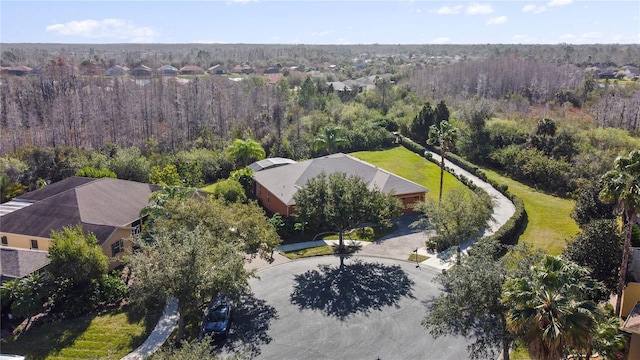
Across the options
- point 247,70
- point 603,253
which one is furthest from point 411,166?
point 247,70

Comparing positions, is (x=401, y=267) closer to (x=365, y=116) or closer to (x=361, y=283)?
(x=361, y=283)

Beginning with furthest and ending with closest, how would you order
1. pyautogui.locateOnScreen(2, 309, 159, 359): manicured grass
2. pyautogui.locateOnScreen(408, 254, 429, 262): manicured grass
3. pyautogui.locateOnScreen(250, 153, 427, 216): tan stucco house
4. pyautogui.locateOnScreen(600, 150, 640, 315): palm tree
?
pyautogui.locateOnScreen(250, 153, 427, 216): tan stucco house
pyautogui.locateOnScreen(408, 254, 429, 262): manicured grass
pyautogui.locateOnScreen(2, 309, 159, 359): manicured grass
pyautogui.locateOnScreen(600, 150, 640, 315): palm tree

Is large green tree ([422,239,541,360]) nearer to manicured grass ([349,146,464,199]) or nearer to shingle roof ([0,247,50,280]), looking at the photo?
shingle roof ([0,247,50,280])

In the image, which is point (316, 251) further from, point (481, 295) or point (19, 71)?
point (19, 71)

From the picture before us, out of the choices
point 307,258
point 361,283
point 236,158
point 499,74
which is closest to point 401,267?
point 361,283

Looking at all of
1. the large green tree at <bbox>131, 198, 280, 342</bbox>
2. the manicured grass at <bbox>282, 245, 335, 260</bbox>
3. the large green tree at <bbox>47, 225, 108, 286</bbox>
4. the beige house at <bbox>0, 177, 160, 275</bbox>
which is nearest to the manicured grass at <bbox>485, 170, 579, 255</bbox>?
the manicured grass at <bbox>282, 245, 335, 260</bbox>

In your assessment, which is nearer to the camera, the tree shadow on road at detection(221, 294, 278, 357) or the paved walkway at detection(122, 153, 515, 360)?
the tree shadow on road at detection(221, 294, 278, 357)
